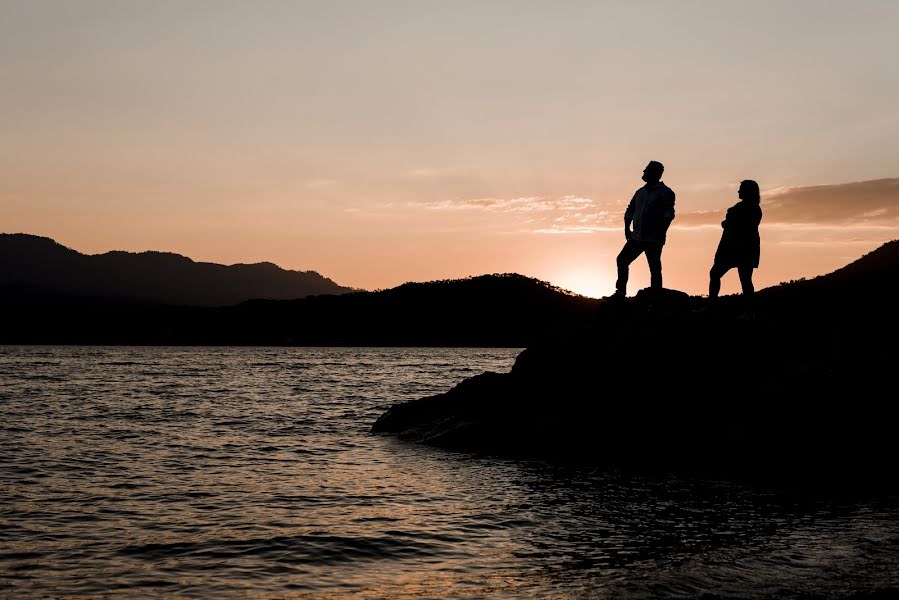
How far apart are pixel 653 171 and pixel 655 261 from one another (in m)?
2.12

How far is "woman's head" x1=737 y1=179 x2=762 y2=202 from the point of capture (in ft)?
59.6

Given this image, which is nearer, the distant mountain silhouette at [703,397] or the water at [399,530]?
the water at [399,530]

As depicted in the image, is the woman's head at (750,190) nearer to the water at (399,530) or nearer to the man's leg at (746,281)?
the man's leg at (746,281)

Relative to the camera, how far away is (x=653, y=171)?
1792 centimetres

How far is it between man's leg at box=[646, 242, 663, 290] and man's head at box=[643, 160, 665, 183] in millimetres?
1484

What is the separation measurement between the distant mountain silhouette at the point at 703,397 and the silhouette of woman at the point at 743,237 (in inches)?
56.1

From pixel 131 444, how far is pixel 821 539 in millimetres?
18501

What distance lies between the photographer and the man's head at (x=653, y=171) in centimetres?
1792

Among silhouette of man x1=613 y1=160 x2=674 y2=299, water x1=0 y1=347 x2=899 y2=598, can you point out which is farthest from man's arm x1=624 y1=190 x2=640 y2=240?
water x1=0 y1=347 x2=899 y2=598

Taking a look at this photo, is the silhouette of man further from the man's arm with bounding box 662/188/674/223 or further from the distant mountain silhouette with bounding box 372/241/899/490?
the distant mountain silhouette with bounding box 372/241/899/490

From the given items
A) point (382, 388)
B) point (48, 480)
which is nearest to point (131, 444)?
point (48, 480)

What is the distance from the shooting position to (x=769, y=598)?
26.1 feet

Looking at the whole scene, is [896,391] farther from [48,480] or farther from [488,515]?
[48,480]

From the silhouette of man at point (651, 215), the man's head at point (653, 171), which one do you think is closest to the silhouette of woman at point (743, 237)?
the silhouette of man at point (651, 215)
